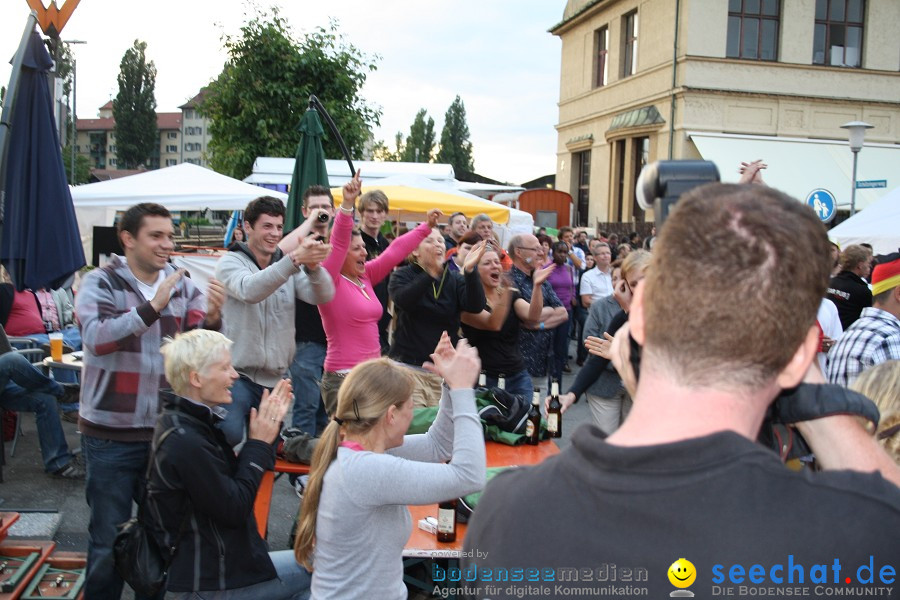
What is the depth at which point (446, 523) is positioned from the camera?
332cm

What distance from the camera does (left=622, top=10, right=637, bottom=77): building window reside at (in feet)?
98.4

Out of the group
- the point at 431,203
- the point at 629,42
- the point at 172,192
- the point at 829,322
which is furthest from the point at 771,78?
the point at 829,322

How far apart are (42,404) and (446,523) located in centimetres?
435

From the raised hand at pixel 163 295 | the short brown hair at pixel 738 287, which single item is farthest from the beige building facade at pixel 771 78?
the short brown hair at pixel 738 287

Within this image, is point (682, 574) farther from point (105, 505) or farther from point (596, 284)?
point (596, 284)

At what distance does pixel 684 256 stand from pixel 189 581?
253 cm

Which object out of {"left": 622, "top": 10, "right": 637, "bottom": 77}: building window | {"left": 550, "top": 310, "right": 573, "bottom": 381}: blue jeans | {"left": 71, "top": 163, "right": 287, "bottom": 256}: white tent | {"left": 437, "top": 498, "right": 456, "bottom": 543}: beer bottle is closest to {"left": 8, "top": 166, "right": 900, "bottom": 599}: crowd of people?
{"left": 437, "top": 498, "right": 456, "bottom": 543}: beer bottle

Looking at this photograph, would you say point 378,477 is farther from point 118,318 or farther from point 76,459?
point 76,459

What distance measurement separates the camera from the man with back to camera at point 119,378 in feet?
11.8

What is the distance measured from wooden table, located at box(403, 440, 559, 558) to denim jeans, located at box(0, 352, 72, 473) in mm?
3790

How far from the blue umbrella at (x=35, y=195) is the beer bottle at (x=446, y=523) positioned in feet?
8.73

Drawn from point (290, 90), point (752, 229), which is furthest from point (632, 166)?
point (752, 229)

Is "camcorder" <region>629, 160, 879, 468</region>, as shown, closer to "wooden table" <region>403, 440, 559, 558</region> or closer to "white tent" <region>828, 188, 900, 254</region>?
"wooden table" <region>403, 440, 559, 558</region>

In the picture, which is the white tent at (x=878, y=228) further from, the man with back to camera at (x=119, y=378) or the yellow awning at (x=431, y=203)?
the man with back to camera at (x=119, y=378)
